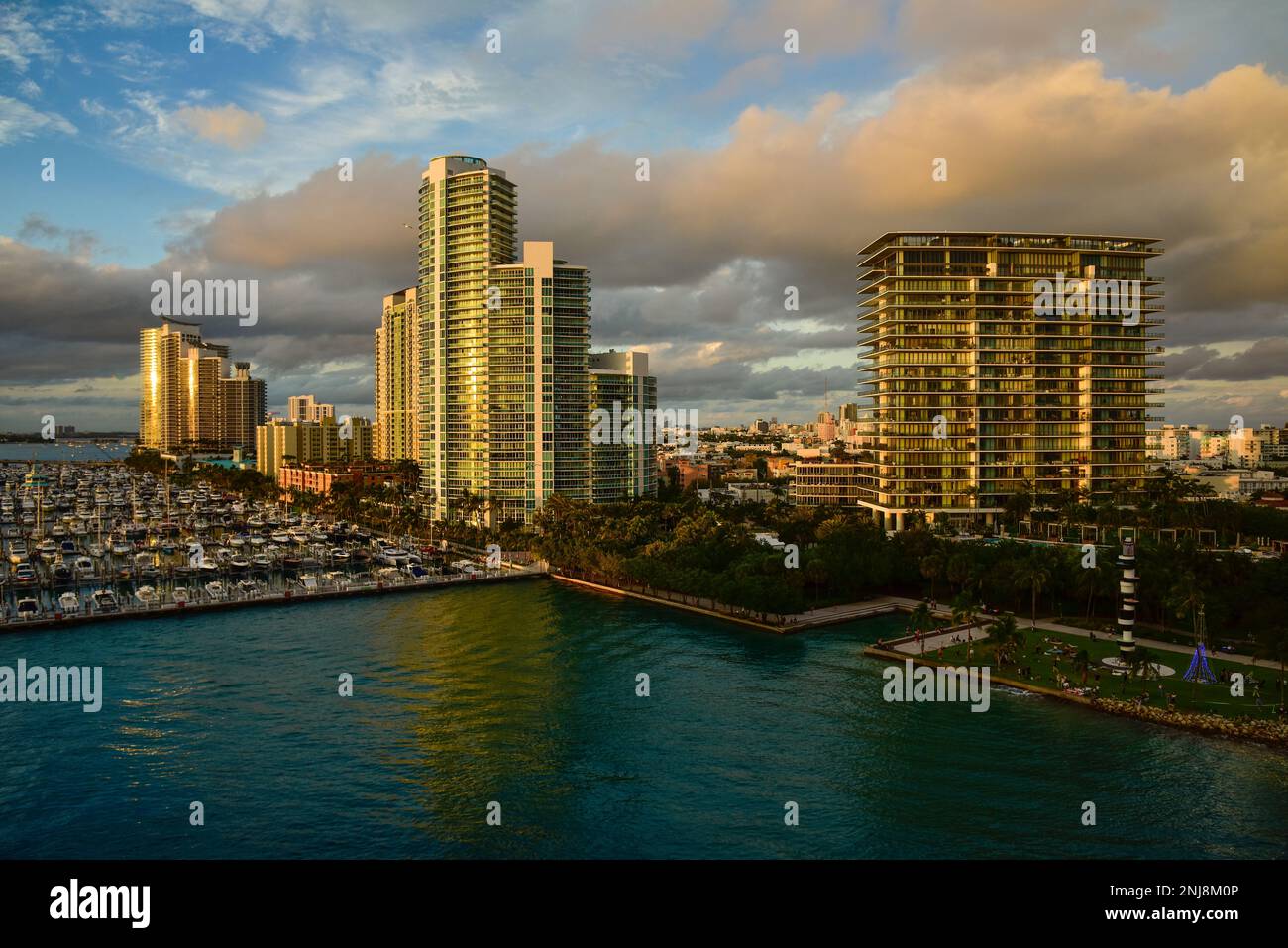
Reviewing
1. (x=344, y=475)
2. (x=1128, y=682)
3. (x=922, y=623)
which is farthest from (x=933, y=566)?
(x=344, y=475)

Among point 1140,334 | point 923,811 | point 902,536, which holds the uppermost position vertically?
point 1140,334

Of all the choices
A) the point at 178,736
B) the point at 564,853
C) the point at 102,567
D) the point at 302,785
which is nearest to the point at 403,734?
the point at 302,785

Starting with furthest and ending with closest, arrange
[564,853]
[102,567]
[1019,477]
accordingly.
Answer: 1. [1019,477]
2. [102,567]
3. [564,853]

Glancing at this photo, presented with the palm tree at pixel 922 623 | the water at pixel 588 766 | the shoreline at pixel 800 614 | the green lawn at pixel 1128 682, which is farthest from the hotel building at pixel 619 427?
the green lawn at pixel 1128 682

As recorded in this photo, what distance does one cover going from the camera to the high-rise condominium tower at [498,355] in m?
136

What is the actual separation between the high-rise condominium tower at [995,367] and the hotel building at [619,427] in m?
41.6

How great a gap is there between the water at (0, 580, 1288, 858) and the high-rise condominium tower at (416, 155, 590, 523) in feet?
238

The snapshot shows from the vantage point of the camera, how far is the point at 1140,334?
137500mm

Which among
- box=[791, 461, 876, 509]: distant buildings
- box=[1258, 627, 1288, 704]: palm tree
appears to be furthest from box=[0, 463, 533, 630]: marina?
box=[1258, 627, 1288, 704]: palm tree

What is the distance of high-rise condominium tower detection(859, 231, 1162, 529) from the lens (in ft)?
435
